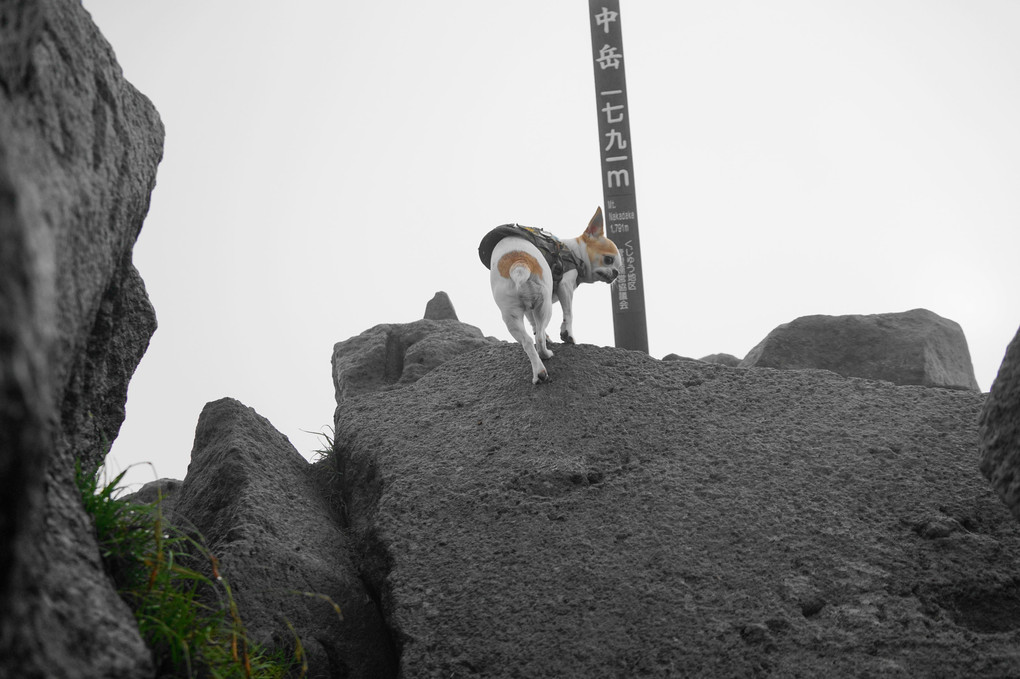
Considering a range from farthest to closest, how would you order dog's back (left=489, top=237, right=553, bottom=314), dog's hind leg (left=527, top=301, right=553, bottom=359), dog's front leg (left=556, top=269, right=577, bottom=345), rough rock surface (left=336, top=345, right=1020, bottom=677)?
dog's front leg (left=556, top=269, right=577, bottom=345)
dog's hind leg (left=527, top=301, right=553, bottom=359)
dog's back (left=489, top=237, right=553, bottom=314)
rough rock surface (left=336, top=345, right=1020, bottom=677)

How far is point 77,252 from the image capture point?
264 centimetres

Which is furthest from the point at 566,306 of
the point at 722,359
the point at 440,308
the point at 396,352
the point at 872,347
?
the point at 722,359

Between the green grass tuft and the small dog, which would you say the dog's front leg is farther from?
the green grass tuft

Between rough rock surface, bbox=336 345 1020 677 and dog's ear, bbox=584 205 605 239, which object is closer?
rough rock surface, bbox=336 345 1020 677

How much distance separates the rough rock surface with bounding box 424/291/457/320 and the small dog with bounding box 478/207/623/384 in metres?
1.75

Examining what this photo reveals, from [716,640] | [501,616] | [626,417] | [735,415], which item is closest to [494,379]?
[626,417]

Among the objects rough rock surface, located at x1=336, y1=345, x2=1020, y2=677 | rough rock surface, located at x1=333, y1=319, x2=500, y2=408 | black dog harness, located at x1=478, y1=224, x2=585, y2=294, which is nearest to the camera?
rough rock surface, located at x1=336, y1=345, x2=1020, y2=677

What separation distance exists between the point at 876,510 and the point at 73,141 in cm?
373

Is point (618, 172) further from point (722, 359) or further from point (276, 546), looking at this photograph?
point (276, 546)

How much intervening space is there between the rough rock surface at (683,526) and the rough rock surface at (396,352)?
0.80 m

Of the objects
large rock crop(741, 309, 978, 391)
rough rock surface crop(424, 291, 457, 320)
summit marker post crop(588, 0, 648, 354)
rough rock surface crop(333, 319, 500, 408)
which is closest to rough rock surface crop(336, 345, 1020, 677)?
rough rock surface crop(333, 319, 500, 408)

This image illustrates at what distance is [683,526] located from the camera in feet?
12.6

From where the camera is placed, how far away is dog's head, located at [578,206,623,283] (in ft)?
18.1

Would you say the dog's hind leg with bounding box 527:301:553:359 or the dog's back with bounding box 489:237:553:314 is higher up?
the dog's back with bounding box 489:237:553:314
